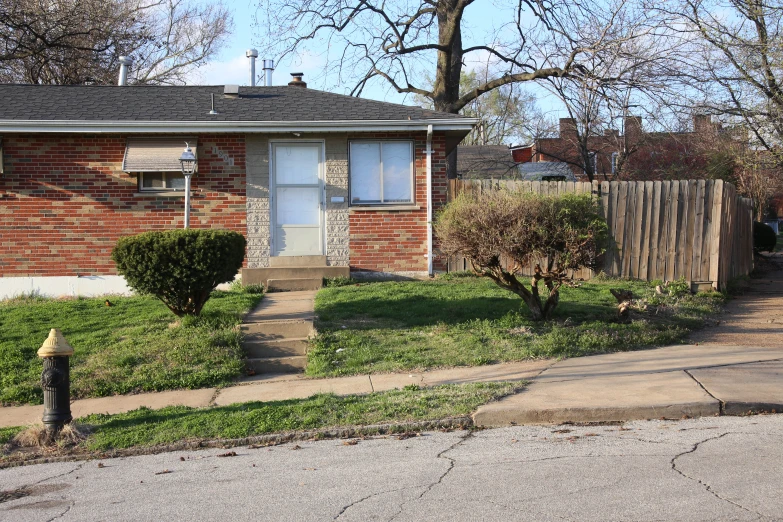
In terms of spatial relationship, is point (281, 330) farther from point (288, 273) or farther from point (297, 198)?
point (297, 198)

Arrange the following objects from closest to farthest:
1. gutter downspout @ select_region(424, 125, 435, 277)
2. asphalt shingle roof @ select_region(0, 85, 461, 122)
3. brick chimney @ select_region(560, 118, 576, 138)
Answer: asphalt shingle roof @ select_region(0, 85, 461, 122) < gutter downspout @ select_region(424, 125, 435, 277) < brick chimney @ select_region(560, 118, 576, 138)

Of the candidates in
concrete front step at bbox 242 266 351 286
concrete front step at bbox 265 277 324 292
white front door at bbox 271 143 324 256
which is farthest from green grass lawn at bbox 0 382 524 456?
white front door at bbox 271 143 324 256

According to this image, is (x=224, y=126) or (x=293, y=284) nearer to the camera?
(x=293, y=284)

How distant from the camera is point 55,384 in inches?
269

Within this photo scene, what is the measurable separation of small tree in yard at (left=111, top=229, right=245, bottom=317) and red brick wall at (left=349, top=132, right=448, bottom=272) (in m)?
4.59

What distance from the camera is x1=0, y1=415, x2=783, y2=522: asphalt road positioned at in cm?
464

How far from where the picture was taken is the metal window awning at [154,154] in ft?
45.5

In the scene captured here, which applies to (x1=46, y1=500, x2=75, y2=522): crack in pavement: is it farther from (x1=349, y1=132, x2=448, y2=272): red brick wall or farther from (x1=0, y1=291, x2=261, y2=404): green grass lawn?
(x1=349, y1=132, x2=448, y2=272): red brick wall

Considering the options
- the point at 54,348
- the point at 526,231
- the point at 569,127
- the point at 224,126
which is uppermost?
the point at 569,127

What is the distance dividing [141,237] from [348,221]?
16.9 ft

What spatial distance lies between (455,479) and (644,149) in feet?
91.8

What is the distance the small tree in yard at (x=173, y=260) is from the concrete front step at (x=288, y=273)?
3.58 meters

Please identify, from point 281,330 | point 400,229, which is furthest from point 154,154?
point 281,330

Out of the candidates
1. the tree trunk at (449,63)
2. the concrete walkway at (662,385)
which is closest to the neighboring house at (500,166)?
the tree trunk at (449,63)
